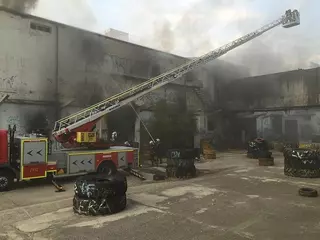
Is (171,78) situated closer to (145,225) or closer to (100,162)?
(100,162)

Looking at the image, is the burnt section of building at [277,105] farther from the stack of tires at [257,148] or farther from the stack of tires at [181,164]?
the stack of tires at [181,164]

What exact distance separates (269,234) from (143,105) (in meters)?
15.8

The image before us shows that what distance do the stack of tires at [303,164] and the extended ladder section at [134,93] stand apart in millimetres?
7660

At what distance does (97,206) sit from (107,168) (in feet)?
17.8

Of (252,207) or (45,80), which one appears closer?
(252,207)

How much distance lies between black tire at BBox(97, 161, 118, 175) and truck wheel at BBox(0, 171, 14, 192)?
327 cm

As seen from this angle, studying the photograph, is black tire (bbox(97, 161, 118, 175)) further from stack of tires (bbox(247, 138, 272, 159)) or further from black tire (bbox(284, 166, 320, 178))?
stack of tires (bbox(247, 138, 272, 159))

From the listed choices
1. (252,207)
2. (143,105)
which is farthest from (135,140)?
(252,207)

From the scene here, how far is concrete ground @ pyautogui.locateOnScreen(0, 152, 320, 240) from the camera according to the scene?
5438 mm

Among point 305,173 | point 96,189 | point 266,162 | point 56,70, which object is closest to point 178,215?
point 96,189

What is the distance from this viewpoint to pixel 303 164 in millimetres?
11797

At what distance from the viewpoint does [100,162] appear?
11.6 m

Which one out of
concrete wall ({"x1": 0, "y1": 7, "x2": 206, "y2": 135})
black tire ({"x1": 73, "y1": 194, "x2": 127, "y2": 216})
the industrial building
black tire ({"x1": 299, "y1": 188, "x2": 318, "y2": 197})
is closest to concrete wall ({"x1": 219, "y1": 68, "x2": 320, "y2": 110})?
the industrial building

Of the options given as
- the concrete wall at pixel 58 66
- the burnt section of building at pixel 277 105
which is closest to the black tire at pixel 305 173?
the concrete wall at pixel 58 66
